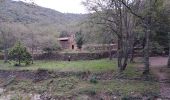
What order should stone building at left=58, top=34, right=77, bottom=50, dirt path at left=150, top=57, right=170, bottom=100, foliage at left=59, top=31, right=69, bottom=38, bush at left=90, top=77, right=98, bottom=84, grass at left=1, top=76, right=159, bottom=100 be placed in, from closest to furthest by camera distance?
dirt path at left=150, top=57, right=170, bottom=100, grass at left=1, top=76, right=159, bottom=100, bush at left=90, top=77, right=98, bottom=84, stone building at left=58, top=34, right=77, bottom=50, foliage at left=59, top=31, right=69, bottom=38

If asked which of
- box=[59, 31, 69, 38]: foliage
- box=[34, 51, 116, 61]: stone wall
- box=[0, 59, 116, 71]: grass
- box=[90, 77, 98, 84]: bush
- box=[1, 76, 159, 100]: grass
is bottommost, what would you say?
box=[1, 76, 159, 100]: grass

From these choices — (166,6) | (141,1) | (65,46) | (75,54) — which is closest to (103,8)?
(141,1)

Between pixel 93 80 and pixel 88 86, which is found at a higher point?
pixel 93 80

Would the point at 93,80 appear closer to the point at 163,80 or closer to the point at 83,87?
the point at 83,87

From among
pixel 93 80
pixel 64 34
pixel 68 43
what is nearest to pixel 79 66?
pixel 93 80

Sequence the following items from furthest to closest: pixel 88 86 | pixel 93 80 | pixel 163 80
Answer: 1. pixel 93 80
2. pixel 88 86
3. pixel 163 80

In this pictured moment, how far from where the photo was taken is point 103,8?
27453 millimetres

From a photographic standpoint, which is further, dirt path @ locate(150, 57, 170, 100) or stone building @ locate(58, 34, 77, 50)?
stone building @ locate(58, 34, 77, 50)

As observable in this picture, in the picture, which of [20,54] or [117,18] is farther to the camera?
[20,54]

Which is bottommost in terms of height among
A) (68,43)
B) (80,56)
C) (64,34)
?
(80,56)

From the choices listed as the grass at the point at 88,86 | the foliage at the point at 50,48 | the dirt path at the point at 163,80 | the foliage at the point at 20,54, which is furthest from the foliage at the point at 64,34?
the dirt path at the point at 163,80

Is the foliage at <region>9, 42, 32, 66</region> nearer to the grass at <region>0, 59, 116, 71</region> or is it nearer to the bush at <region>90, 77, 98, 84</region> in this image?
the grass at <region>0, 59, 116, 71</region>

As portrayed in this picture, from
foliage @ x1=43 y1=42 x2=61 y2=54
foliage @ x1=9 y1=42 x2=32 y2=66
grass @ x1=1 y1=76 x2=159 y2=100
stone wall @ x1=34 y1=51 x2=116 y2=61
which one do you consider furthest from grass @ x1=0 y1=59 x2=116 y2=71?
foliage @ x1=43 y1=42 x2=61 y2=54

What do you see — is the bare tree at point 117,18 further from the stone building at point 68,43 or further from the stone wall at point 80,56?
the stone building at point 68,43
